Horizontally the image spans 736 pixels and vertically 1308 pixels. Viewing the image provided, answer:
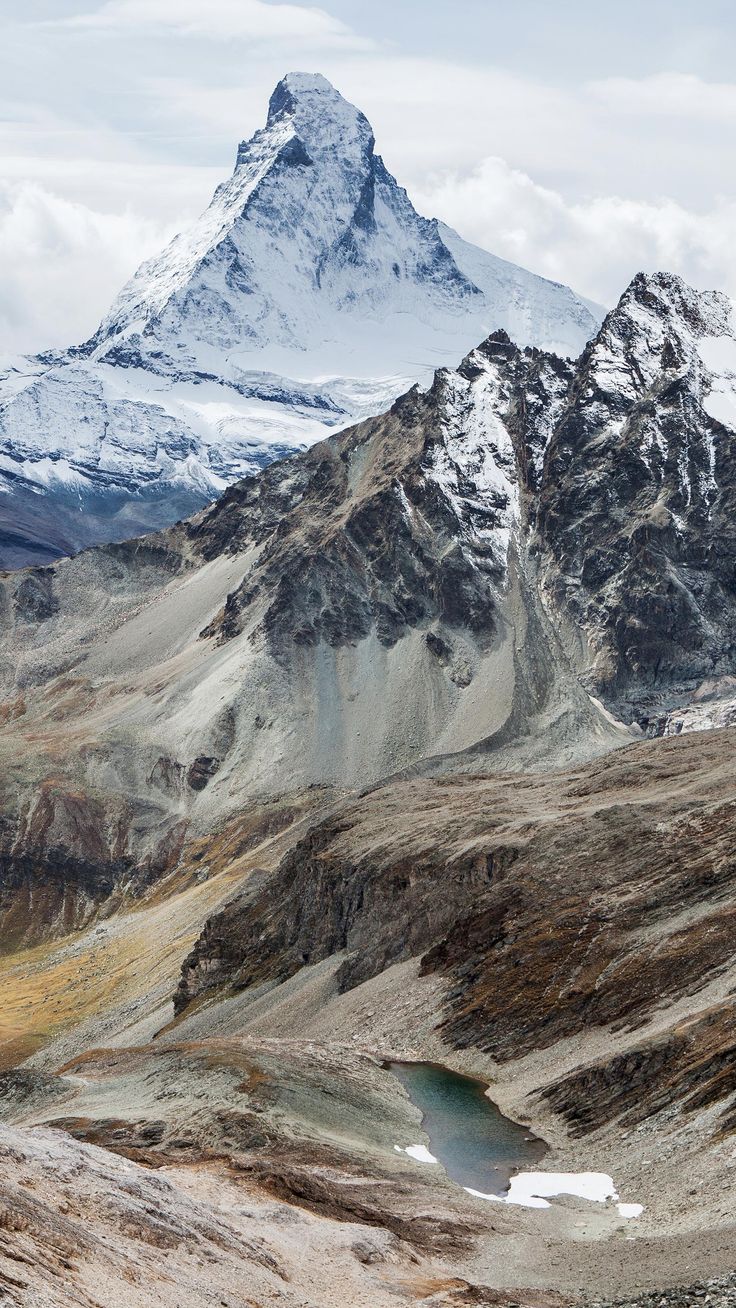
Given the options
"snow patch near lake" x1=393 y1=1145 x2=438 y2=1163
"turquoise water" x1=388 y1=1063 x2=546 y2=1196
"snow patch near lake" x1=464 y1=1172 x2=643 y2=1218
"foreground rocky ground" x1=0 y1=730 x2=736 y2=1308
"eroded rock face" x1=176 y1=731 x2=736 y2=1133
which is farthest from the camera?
"eroded rock face" x1=176 y1=731 x2=736 y2=1133

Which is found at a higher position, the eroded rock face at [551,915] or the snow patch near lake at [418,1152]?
the eroded rock face at [551,915]

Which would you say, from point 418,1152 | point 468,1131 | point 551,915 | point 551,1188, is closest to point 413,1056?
point 551,915

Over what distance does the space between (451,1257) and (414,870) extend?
74.4 m

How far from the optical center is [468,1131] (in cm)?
9206

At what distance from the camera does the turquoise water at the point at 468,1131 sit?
277 feet

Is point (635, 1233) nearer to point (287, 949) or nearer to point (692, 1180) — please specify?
point (692, 1180)

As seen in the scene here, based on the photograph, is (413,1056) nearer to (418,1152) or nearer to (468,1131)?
(468,1131)

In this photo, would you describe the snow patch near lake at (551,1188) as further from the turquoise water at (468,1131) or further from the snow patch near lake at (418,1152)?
the snow patch near lake at (418,1152)

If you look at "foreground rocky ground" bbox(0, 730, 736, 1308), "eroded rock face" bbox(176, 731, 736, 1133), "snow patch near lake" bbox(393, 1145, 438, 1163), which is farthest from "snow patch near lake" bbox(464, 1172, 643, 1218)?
"eroded rock face" bbox(176, 731, 736, 1133)

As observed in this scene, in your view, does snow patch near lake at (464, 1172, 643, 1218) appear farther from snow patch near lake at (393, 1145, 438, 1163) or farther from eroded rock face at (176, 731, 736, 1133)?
eroded rock face at (176, 731, 736, 1133)

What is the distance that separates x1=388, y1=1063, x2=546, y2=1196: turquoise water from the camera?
84438 mm

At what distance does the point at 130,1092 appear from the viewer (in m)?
93.5

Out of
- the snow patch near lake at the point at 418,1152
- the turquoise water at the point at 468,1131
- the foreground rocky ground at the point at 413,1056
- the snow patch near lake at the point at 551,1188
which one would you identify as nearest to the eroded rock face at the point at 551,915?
the foreground rocky ground at the point at 413,1056

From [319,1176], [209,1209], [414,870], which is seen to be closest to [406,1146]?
[319,1176]
